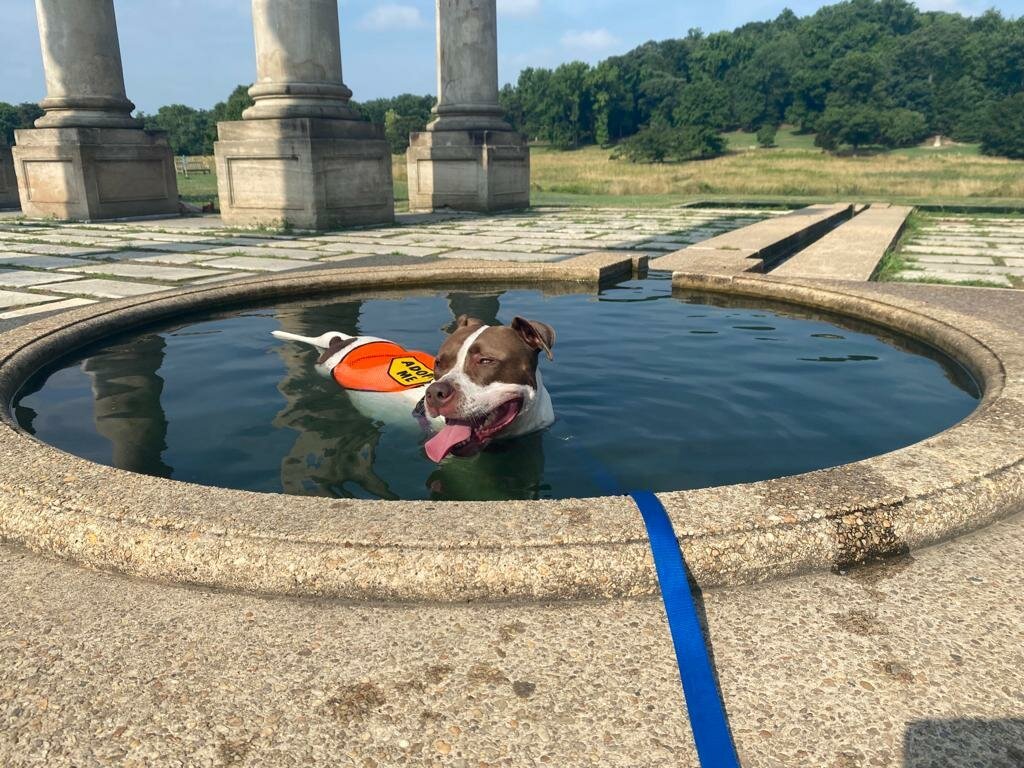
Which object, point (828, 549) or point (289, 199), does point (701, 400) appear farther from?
point (289, 199)

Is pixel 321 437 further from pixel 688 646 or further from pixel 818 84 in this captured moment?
pixel 818 84

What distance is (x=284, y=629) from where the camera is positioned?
2.33 m

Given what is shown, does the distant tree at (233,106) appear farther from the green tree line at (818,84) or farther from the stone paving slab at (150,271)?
the stone paving slab at (150,271)

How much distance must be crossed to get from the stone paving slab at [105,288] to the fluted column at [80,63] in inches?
403

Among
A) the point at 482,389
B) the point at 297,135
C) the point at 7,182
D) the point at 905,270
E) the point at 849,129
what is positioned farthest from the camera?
the point at 849,129

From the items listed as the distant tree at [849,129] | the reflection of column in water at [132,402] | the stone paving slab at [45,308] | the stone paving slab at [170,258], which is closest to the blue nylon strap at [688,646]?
the reflection of column in water at [132,402]

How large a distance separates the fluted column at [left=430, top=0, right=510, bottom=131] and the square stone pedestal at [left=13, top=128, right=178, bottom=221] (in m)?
6.80

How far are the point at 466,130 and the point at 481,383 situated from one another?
16.9 metres

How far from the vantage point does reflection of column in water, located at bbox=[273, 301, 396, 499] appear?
12.7 feet

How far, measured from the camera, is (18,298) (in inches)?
303

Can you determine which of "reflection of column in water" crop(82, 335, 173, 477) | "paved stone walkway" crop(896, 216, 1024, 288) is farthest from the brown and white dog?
"paved stone walkway" crop(896, 216, 1024, 288)

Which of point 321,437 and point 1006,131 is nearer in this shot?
point 321,437

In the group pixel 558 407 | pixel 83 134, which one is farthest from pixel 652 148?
pixel 558 407

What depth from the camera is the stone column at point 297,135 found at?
46.8ft
